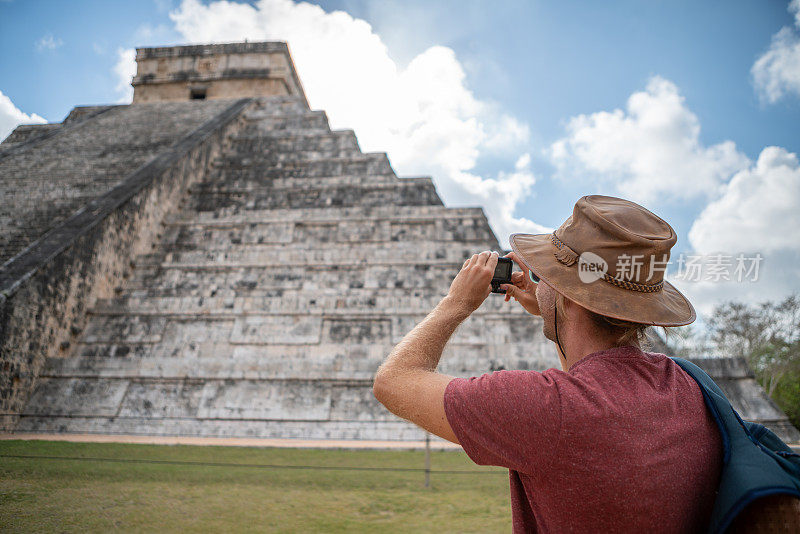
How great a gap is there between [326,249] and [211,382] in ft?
10.5

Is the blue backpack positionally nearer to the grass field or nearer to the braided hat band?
the braided hat band

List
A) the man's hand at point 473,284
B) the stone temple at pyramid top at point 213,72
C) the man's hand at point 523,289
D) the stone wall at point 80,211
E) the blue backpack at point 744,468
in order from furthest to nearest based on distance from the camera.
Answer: the stone temple at pyramid top at point 213,72
the stone wall at point 80,211
the man's hand at point 523,289
the man's hand at point 473,284
the blue backpack at point 744,468

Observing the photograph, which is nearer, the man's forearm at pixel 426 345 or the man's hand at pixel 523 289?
the man's forearm at pixel 426 345

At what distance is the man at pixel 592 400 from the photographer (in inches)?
40.8

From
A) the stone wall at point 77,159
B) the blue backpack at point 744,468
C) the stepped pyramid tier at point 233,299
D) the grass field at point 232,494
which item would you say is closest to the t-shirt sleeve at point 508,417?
the blue backpack at point 744,468

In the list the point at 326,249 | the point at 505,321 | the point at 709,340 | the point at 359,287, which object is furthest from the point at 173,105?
the point at 709,340

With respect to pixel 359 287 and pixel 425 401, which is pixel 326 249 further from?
pixel 425 401

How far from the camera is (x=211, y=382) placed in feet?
24.1

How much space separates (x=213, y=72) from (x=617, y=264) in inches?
789

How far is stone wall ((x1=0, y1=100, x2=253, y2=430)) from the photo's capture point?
690 centimetres

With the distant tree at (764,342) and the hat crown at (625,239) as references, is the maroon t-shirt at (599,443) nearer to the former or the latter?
the hat crown at (625,239)

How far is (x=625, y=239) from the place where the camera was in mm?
1211

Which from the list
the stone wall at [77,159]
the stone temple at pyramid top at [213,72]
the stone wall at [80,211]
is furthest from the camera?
the stone temple at pyramid top at [213,72]

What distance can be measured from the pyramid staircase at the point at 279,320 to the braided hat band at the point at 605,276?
5824 mm
